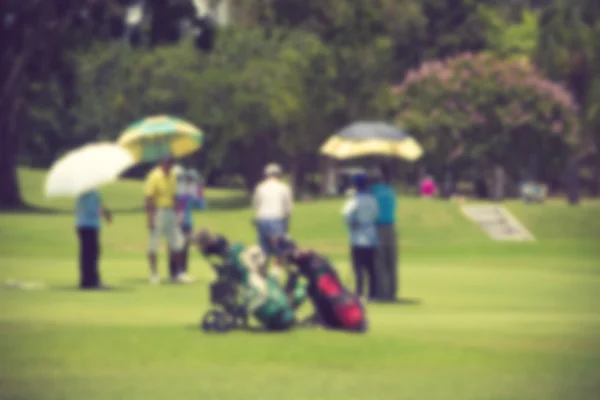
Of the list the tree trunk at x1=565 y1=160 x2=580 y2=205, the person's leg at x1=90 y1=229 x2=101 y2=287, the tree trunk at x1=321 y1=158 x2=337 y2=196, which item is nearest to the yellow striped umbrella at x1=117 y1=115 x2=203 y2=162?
the person's leg at x1=90 y1=229 x2=101 y2=287

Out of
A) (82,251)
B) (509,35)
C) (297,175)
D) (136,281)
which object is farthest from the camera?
(297,175)

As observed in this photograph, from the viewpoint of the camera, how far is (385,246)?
2166 centimetres

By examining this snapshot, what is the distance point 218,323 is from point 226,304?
0.22 m

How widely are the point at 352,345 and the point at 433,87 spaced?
183ft

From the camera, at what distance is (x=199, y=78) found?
78.6 meters

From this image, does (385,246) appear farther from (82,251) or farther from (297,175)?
(297,175)

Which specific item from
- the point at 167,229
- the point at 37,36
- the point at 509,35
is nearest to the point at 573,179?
the point at 509,35

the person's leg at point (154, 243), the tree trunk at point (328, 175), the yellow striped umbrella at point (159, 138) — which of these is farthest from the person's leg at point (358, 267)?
the tree trunk at point (328, 175)

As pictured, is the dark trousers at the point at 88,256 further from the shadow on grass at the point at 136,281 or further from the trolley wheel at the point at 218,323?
the trolley wheel at the point at 218,323

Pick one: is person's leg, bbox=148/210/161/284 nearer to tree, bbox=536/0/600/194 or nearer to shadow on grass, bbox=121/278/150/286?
shadow on grass, bbox=121/278/150/286

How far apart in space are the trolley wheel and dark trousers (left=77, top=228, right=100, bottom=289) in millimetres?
7064

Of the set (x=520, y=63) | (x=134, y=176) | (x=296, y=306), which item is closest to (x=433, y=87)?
(x=520, y=63)

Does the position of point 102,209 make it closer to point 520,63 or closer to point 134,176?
point 520,63

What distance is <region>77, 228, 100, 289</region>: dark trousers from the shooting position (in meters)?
22.8
